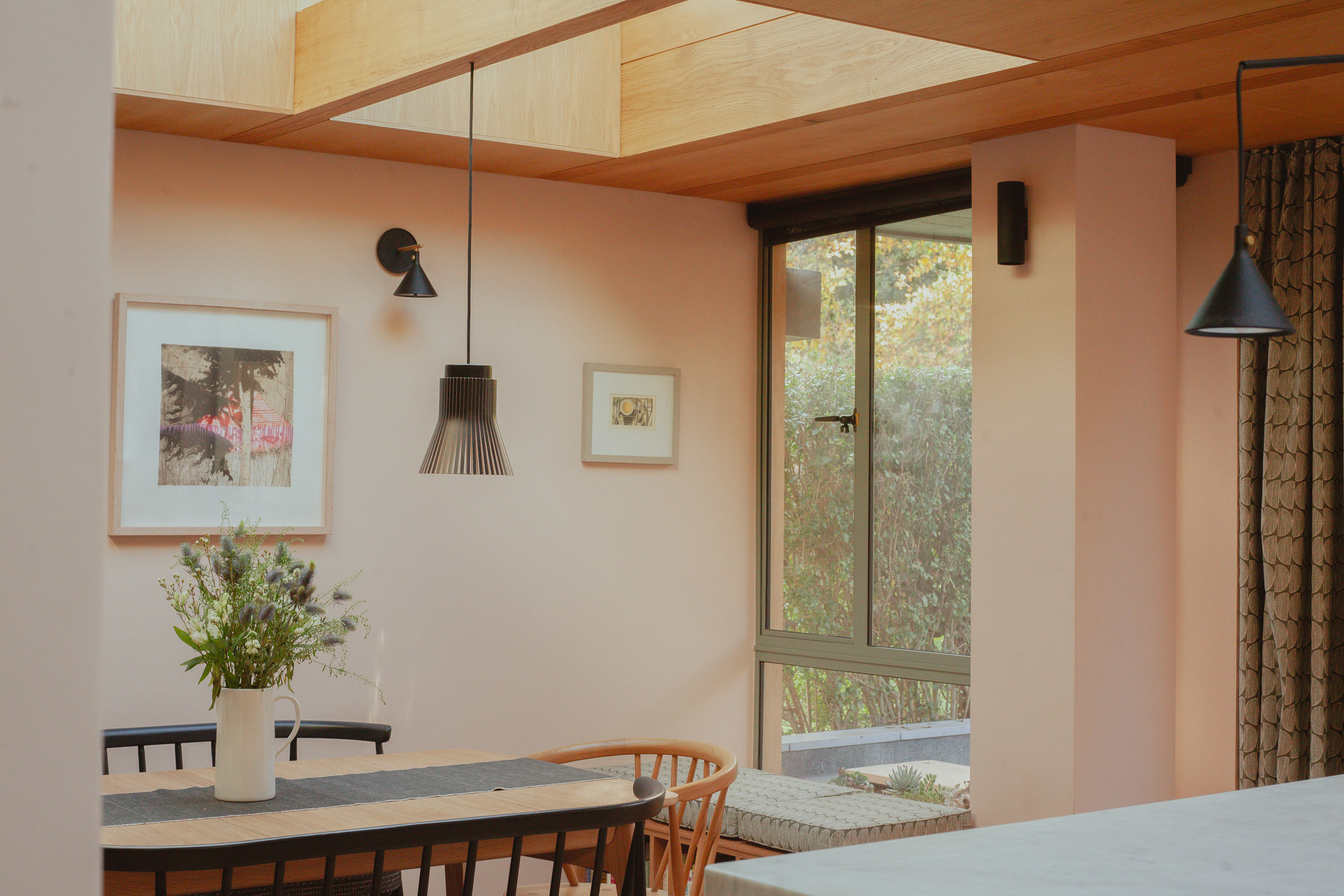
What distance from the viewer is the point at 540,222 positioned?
14.7 ft

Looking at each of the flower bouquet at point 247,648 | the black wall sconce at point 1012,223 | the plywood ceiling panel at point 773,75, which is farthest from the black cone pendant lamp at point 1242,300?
the flower bouquet at point 247,648

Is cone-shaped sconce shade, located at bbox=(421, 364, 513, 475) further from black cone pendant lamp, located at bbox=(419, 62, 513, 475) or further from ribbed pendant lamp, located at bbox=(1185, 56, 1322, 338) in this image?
ribbed pendant lamp, located at bbox=(1185, 56, 1322, 338)

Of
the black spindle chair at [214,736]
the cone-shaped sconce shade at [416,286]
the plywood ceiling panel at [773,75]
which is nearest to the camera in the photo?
the plywood ceiling panel at [773,75]

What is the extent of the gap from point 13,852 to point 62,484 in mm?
254

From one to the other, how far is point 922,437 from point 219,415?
2138 mm

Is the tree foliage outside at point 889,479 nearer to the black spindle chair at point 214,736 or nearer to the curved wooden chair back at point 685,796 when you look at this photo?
the curved wooden chair back at point 685,796

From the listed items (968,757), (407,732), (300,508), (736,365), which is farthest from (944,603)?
(300,508)

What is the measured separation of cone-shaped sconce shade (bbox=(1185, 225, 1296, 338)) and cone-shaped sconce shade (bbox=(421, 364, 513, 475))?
1.69 meters

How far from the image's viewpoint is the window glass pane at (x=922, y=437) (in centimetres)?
425

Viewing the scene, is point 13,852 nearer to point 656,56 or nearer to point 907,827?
point 907,827

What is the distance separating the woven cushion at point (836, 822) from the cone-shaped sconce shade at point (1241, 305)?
1737mm

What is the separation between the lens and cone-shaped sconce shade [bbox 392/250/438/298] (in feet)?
13.2

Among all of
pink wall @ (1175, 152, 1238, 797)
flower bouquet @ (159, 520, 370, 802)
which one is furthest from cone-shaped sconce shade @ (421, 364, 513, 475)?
pink wall @ (1175, 152, 1238, 797)

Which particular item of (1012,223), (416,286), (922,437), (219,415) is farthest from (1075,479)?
(219,415)
